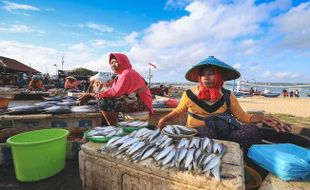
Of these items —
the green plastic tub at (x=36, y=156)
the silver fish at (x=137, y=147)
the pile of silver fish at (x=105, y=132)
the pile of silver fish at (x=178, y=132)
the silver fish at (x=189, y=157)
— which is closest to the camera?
the silver fish at (x=189, y=157)

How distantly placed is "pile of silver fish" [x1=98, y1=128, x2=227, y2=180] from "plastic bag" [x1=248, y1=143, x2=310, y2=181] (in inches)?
16.5

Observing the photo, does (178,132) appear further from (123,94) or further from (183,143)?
(123,94)

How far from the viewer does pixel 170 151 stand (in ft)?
7.06

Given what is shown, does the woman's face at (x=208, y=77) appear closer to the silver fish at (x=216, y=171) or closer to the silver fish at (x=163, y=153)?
the silver fish at (x=163, y=153)

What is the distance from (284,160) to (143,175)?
1.41 m

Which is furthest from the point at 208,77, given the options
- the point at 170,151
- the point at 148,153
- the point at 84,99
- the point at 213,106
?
the point at 84,99

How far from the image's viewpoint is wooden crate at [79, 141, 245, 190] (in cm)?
178

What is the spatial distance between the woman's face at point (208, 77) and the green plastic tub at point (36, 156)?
2498 mm

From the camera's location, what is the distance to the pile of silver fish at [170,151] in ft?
6.29

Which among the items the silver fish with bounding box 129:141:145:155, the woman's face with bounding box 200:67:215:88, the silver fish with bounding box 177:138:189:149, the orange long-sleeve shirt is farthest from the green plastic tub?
the woman's face with bounding box 200:67:215:88

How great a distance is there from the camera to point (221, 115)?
335 cm

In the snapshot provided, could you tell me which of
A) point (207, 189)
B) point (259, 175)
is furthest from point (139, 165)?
point (259, 175)

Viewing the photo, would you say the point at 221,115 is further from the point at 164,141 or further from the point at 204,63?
the point at 164,141

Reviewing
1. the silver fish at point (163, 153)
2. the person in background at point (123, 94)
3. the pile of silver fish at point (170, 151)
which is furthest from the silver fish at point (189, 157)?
the person in background at point (123, 94)
